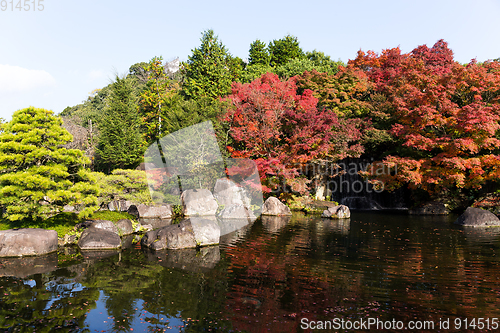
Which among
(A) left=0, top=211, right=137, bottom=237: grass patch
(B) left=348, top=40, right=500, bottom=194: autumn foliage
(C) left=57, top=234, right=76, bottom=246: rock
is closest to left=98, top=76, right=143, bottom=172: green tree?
(A) left=0, top=211, right=137, bottom=237: grass patch

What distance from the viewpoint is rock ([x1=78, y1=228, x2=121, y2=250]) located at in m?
14.0

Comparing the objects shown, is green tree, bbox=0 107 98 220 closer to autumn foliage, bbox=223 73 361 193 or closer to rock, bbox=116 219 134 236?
rock, bbox=116 219 134 236

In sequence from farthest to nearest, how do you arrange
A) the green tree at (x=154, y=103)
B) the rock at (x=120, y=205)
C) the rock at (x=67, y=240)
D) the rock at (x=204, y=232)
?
the green tree at (x=154, y=103)
the rock at (x=120, y=205)
the rock at (x=204, y=232)
the rock at (x=67, y=240)

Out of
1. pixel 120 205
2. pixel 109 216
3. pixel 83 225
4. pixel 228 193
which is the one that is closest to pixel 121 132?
pixel 120 205

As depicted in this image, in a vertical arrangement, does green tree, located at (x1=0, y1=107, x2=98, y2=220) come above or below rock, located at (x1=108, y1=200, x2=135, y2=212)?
above

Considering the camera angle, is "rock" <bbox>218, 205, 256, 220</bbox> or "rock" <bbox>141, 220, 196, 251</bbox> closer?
"rock" <bbox>141, 220, 196, 251</bbox>

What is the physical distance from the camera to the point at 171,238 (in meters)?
14.4

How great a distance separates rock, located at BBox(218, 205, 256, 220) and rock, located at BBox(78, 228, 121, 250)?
10.4m

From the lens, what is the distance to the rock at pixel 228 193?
26.5m

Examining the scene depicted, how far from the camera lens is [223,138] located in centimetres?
2820

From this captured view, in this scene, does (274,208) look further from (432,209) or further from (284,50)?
(284,50)

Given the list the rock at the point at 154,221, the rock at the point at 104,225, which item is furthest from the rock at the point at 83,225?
the rock at the point at 154,221

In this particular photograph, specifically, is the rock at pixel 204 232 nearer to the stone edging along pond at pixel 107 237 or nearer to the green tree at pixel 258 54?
the stone edging along pond at pixel 107 237

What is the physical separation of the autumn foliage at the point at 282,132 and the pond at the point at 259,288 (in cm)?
1224
